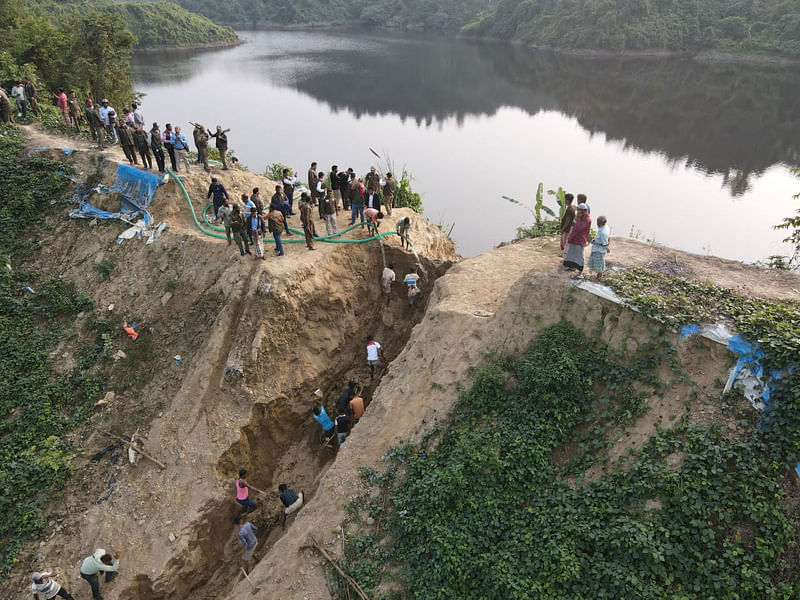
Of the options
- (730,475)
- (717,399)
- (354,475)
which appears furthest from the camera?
(354,475)

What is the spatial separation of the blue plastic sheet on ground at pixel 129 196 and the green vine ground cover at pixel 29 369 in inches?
55.6

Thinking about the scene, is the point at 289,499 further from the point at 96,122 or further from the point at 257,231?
the point at 96,122

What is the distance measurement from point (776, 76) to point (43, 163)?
55166mm

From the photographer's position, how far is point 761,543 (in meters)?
6.49

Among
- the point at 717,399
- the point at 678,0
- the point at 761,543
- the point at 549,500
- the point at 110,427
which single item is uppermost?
the point at 678,0

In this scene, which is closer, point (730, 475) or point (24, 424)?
point (730, 475)

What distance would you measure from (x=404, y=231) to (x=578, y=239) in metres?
5.74

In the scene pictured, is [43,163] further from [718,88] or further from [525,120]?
[718,88]

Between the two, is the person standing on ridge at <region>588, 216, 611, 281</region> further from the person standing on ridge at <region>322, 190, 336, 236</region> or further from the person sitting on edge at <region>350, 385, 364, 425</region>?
the person standing on ridge at <region>322, 190, 336, 236</region>

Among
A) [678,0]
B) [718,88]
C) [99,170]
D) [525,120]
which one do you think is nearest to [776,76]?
[718,88]

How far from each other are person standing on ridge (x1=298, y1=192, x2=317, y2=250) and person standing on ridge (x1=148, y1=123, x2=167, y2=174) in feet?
17.5

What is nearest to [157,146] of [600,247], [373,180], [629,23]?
[373,180]

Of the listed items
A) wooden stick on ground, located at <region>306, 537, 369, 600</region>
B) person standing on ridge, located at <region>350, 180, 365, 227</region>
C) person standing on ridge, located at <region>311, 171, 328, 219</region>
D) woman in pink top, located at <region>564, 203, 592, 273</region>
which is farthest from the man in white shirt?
wooden stick on ground, located at <region>306, 537, 369, 600</region>

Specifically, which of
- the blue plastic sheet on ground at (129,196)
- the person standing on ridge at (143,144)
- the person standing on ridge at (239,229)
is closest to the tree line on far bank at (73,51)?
the blue plastic sheet on ground at (129,196)
